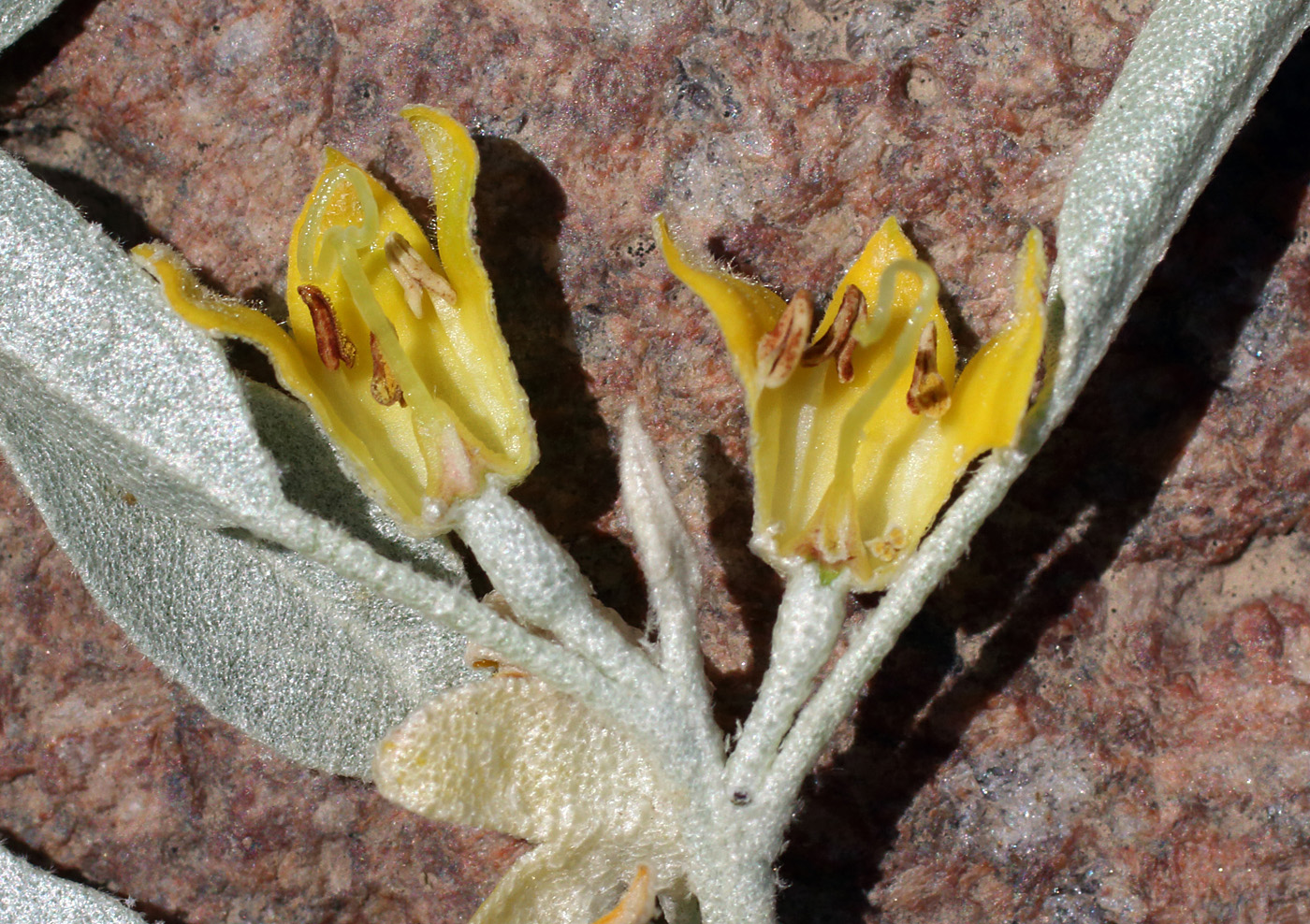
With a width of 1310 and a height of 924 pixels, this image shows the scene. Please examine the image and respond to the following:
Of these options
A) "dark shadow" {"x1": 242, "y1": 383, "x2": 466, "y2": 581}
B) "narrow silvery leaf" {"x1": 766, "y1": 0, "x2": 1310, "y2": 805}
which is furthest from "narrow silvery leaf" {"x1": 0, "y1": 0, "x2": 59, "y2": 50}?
"narrow silvery leaf" {"x1": 766, "y1": 0, "x2": 1310, "y2": 805}

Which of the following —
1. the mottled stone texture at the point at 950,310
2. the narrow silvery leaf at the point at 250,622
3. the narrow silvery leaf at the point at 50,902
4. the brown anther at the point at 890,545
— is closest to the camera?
the brown anther at the point at 890,545

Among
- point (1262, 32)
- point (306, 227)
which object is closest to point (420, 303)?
point (306, 227)

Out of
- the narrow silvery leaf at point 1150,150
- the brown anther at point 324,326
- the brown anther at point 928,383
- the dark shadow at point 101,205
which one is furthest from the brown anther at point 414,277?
the narrow silvery leaf at point 1150,150

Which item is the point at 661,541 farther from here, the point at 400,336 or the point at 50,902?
the point at 50,902

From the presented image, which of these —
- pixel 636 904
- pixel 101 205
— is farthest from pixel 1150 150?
pixel 101 205

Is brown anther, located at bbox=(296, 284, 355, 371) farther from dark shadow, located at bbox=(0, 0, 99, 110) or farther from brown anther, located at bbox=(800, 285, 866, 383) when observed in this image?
dark shadow, located at bbox=(0, 0, 99, 110)

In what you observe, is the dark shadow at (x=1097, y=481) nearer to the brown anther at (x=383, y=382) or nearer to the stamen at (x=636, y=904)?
the stamen at (x=636, y=904)
